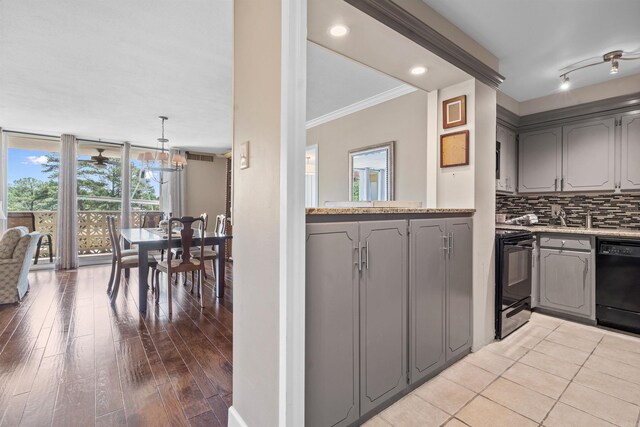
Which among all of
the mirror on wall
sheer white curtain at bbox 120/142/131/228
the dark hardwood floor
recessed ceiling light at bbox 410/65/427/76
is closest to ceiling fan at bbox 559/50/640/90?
recessed ceiling light at bbox 410/65/427/76

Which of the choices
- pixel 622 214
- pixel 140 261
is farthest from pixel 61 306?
pixel 622 214

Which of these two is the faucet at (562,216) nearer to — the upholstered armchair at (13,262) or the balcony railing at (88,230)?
the upholstered armchair at (13,262)

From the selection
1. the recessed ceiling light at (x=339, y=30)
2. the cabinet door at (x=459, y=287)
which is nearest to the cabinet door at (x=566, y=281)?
the cabinet door at (x=459, y=287)

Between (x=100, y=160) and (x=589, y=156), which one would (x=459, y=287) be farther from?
(x=100, y=160)

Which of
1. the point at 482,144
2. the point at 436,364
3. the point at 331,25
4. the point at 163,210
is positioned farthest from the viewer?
the point at 163,210

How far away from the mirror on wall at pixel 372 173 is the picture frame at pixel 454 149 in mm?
912

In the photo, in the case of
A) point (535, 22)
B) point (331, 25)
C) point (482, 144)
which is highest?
point (535, 22)

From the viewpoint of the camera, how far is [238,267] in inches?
61.1

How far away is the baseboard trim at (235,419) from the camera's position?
1.45 meters

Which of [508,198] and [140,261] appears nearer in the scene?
[140,261]

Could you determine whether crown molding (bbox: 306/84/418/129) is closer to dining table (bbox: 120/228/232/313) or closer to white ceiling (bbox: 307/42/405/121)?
white ceiling (bbox: 307/42/405/121)

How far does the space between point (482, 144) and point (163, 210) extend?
263 inches

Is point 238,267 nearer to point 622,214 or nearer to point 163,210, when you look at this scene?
point 622,214

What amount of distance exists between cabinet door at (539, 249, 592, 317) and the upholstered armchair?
19.4ft
